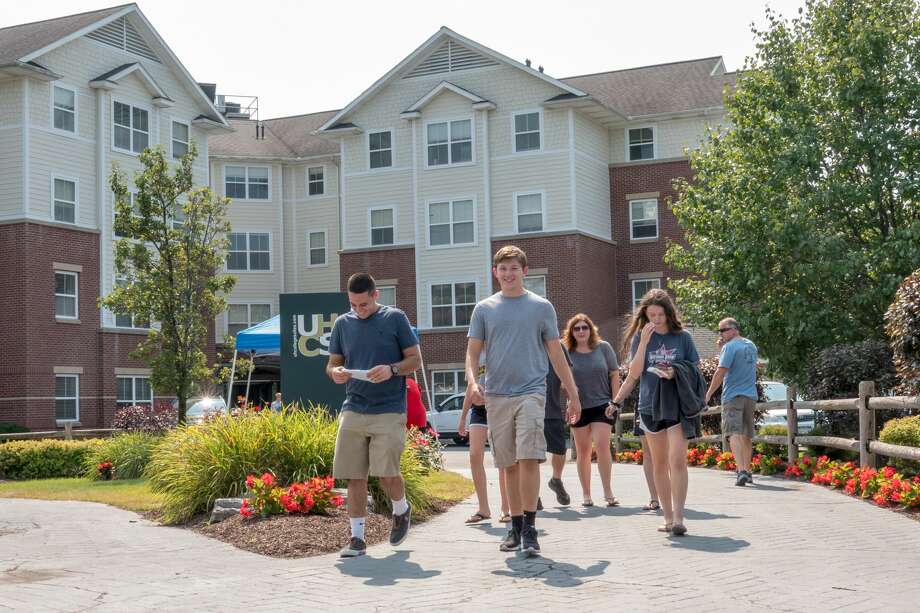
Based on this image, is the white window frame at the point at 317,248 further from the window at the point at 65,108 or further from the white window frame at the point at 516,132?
the window at the point at 65,108

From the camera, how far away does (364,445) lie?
888 centimetres

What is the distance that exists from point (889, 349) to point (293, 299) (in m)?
8.32

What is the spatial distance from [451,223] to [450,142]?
296 cm

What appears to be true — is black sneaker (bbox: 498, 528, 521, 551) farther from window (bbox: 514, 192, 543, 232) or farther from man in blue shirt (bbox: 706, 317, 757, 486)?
window (bbox: 514, 192, 543, 232)

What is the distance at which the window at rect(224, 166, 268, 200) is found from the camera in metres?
50.8

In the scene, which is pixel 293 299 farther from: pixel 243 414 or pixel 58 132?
pixel 58 132

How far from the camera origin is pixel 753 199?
2441 cm

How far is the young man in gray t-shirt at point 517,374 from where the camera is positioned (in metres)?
8.12

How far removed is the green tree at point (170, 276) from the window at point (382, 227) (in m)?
19.4

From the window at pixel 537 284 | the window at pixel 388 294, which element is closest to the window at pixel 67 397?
the window at pixel 388 294

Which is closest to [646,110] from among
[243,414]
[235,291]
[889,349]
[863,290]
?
[235,291]

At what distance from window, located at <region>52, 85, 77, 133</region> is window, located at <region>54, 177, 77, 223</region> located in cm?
171

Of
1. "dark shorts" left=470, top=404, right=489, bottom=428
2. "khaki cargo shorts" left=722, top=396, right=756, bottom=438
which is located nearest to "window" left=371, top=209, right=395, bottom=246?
"khaki cargo shorts" left=722, top=396, right=756, bottom=438

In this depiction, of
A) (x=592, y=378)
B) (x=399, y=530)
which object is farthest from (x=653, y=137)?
(x=399, y=530)
